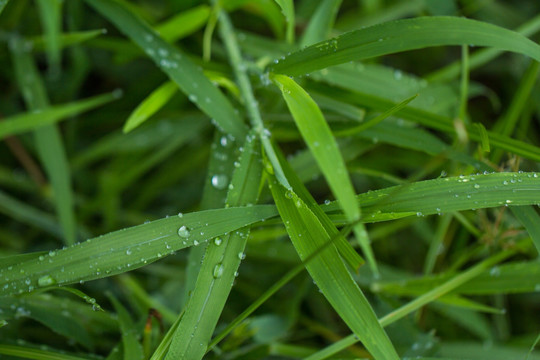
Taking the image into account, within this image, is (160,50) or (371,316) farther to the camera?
(160,50)

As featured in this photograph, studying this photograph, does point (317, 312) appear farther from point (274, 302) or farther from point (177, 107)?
point (177, 107)

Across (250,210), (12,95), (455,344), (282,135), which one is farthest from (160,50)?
(455,344)

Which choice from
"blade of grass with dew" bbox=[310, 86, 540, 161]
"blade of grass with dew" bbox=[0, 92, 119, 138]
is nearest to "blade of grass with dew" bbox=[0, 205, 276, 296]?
"blade of grass with dew" bbox=[310, 86, 540, 161]

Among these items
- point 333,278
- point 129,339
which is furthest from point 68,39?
point 333,278

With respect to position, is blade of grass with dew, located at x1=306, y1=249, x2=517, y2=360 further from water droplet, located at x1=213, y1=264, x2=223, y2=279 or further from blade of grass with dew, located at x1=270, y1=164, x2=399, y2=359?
water droplet, located at x1=213, y1=264, x2=223, y2=279

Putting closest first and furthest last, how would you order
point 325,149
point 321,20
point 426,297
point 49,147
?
point 325,149
point 426,297
point 321,20
point 49,147

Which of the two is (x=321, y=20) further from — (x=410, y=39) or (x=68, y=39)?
(x=68, y=39)
